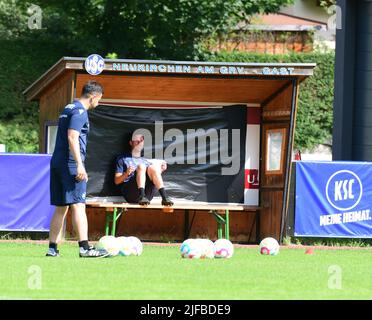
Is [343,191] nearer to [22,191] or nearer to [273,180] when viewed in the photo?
[273,180]

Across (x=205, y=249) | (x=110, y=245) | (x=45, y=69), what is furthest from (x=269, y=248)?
(x=45, y=69)

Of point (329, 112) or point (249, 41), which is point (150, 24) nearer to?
point (249, 41)

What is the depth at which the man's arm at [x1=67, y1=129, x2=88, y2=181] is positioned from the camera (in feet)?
45.3

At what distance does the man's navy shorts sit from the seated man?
4.58 metres

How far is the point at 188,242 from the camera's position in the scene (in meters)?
14.5

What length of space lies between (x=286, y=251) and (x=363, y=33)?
21.5 feet

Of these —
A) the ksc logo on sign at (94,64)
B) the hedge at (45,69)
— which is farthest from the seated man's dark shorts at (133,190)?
the hedge at (45,69)

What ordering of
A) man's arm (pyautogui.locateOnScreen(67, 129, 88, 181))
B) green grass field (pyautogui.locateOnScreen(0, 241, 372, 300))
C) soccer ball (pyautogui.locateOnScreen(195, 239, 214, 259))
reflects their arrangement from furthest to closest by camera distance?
soccer ball (pyautogui.locateOnScreen(195, 239, 214, 259)) < man's arm (pyautogui.locateOnScreen(67, 129, 88, 181)) < green grass field (pyautogui.locateOnScreen(0, 241, 372, 300))

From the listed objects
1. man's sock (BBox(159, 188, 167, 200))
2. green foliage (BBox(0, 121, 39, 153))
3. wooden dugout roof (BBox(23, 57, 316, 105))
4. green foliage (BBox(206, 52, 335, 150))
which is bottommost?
man's sock (BBox(159, 188, 167, 200))

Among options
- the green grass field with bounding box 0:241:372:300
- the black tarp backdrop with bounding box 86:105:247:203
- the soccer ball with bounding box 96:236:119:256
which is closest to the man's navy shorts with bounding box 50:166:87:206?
the soccer ball with bounding box 96:236:119:256

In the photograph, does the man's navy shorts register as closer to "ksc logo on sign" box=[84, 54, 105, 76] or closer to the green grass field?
the green grass field

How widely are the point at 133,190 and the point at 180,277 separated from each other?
7286 millimetres

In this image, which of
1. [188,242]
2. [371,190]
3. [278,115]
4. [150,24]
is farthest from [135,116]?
[150,24]

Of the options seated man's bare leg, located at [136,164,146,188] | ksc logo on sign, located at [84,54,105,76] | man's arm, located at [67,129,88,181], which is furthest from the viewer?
seated man's bare leg, located at [136,164,146,188]
